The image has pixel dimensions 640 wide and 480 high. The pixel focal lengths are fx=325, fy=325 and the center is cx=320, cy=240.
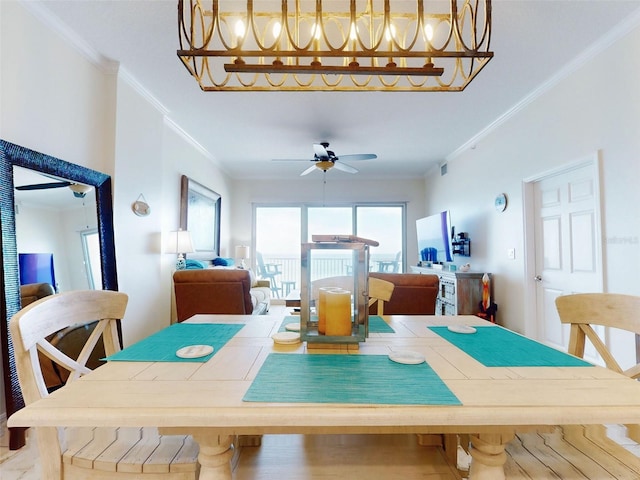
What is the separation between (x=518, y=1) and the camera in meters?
2.00

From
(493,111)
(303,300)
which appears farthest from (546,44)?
(303,300)

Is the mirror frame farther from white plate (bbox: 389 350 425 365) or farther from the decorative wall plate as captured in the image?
white plate (bbox: 389 350 425 365)

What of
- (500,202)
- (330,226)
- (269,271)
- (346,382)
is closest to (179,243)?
(269,271)

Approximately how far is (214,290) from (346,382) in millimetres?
2347

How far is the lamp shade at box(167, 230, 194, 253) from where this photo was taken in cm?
372

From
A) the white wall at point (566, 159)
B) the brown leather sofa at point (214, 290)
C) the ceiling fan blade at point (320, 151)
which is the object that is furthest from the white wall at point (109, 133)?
the white wall at point (566, 159)

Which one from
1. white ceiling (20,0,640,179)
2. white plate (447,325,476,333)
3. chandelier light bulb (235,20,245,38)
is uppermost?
white ceiling (20,0,640,179)

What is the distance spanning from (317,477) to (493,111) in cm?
393

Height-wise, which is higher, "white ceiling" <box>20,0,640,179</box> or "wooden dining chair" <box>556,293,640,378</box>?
"white ceiling" <box>20,0,640,179</box>

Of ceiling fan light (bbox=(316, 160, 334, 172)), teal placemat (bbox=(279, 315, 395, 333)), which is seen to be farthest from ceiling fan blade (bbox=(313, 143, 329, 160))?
teal placemat (bbox=(279, 315, 395, 333))

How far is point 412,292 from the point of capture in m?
2.60

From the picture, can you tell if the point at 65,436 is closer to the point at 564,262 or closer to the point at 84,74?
the point at 84,74

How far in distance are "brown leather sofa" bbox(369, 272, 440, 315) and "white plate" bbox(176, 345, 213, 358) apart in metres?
1.71

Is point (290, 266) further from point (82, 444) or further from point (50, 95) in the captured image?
point (82, 444)
